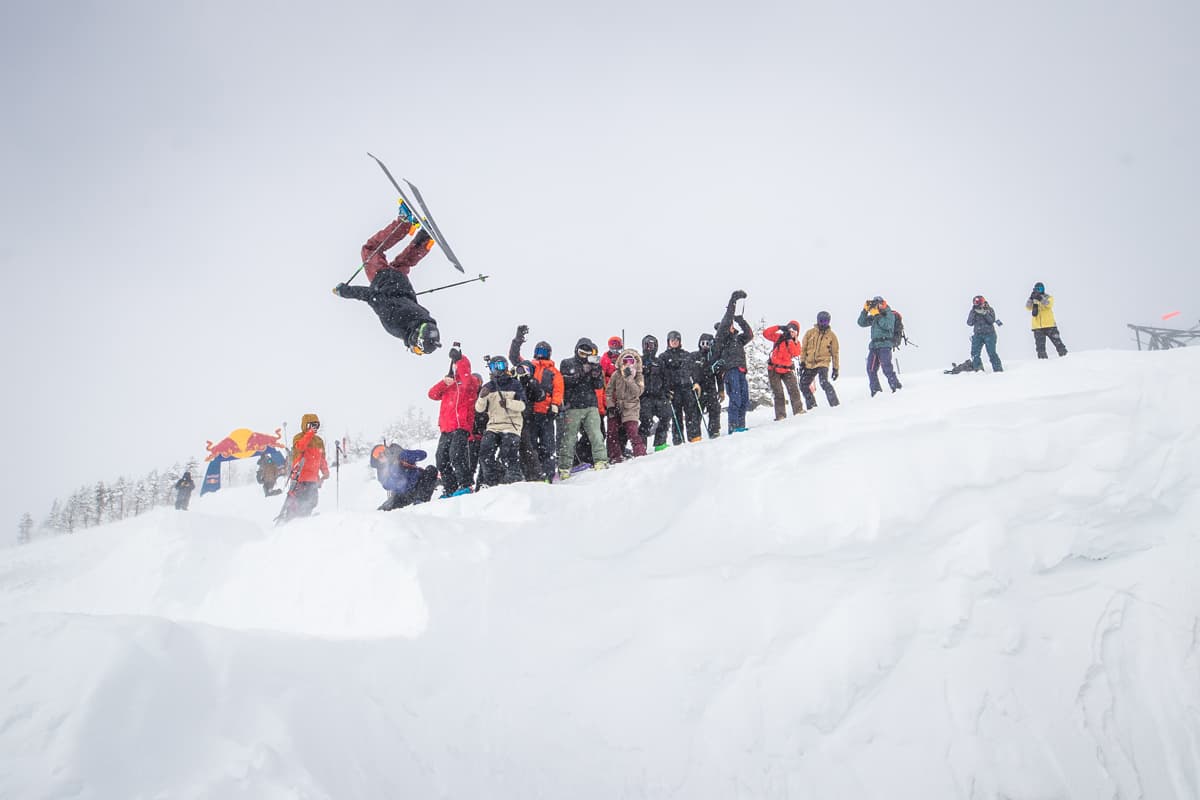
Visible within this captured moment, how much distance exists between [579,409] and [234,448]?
24302mm

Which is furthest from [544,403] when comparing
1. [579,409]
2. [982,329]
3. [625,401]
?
[982,329]

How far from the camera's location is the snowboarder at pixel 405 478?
8.16 metres

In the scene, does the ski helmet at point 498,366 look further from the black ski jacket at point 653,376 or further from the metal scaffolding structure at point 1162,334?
the metal scaffolding structure at point 1162,334

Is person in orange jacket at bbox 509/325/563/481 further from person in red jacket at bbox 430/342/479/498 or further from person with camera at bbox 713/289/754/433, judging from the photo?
person with camera at bbox 713/289/754/433

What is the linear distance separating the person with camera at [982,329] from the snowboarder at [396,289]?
971 cm

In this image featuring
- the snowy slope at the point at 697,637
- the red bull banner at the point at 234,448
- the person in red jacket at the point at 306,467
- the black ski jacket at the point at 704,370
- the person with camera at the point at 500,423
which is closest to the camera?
the snowy slope at the point at 697,637

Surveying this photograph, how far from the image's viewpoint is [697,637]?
3.40 metres

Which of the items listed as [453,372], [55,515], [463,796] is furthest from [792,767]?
[55,515]

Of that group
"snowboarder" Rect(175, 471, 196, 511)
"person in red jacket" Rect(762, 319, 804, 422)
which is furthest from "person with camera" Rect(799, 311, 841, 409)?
"snowboarder" Rect(175, 471, 196, 511)

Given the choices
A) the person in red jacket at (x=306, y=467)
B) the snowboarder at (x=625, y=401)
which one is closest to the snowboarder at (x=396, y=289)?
the person in red jacket at (x=306, y=467)

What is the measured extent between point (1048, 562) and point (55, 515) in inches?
4038

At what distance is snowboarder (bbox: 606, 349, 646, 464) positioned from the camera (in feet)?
29.2

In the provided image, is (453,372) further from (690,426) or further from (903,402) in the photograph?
(903,402)

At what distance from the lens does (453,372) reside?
26.1 ft
